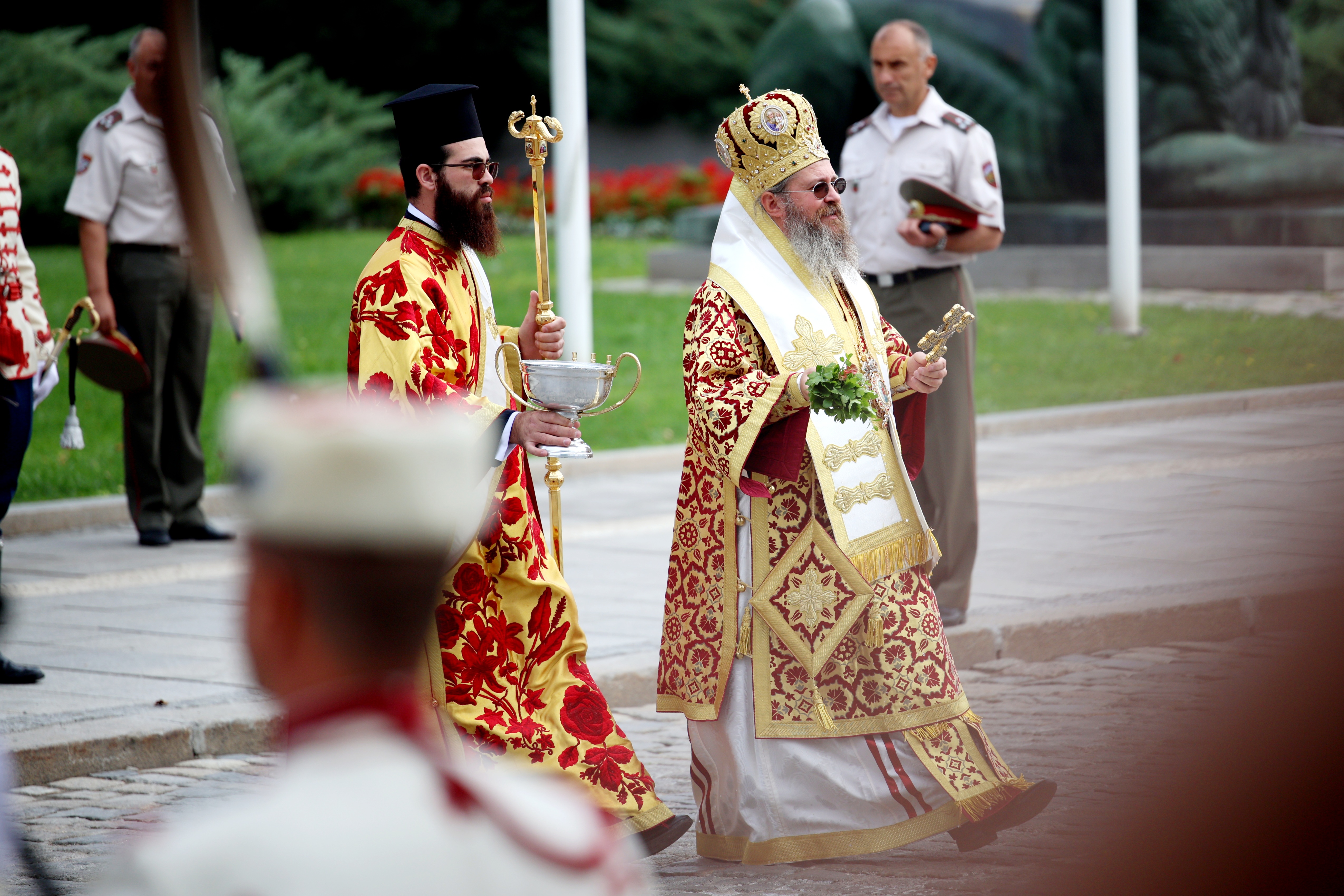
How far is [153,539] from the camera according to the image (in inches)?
356

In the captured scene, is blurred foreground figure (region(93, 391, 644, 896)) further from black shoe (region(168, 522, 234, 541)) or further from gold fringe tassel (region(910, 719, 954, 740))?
black shoe (region(168, 522, 234, 541))

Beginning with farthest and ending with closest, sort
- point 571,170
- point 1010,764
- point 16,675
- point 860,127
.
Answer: point 571,170 < point 860,127 < point 16,675 < point 1010,764

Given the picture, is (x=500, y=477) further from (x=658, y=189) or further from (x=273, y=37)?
(x=273, y=37)

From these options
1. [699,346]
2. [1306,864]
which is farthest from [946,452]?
[1306,864]

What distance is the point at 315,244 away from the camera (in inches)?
1035

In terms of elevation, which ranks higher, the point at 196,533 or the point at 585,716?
the point at 196,533

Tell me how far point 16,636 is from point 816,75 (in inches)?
532

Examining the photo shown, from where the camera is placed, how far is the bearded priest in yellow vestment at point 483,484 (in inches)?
171

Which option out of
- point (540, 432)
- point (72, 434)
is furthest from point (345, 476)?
point (72, 434)

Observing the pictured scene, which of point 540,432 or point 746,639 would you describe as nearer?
point 540,432

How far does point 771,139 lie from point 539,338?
0.79m

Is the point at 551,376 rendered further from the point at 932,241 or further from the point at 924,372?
the point at 932,241

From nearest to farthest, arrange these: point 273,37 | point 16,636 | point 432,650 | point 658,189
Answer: point 432,650 < point 16,636 < point 658,189 < point 273,37

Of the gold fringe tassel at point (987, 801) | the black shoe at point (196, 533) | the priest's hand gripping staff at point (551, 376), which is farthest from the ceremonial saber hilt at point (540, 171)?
the black shoe at point (196, 533)
